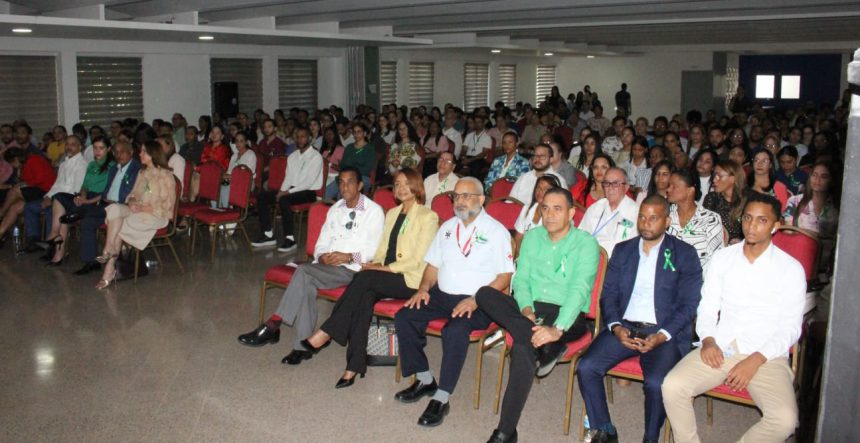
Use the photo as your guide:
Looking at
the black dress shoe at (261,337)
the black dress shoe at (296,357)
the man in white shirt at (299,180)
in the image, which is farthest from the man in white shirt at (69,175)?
the black dress shoe at (296,357)

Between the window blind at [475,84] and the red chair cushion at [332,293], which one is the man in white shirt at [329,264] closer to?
the red chair cushion at [332,293]

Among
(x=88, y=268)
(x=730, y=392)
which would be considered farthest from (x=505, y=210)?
(x=88, y=268)

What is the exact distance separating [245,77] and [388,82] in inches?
161

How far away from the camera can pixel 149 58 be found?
12805mm

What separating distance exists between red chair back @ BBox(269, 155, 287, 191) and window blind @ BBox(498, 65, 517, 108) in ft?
45.7

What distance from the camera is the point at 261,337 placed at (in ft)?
17.5

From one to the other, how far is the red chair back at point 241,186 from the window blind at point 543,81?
680 inches

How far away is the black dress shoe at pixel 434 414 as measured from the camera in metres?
4.13

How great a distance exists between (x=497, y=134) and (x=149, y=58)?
5.58m

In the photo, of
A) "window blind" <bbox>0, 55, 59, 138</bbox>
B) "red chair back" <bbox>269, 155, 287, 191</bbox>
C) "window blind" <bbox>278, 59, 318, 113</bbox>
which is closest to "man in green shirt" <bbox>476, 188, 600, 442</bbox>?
"red chair back" <bbox>269, 155, 287, 191</bbox>

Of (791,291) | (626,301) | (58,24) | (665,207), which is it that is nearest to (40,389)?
(626,301)

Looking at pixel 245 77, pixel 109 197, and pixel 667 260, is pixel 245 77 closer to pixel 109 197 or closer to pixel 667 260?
pixel 109 197

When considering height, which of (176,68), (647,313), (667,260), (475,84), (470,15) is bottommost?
(647,313)

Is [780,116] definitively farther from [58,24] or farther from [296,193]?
[58,24]
